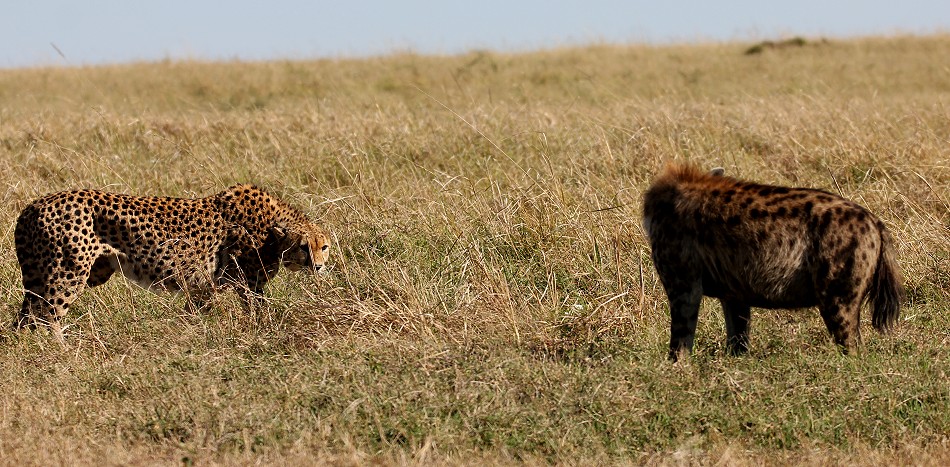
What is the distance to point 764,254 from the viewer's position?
5.02m

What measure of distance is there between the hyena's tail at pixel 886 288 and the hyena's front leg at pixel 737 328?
0.55 m

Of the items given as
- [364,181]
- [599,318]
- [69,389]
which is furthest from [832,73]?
[69,389]

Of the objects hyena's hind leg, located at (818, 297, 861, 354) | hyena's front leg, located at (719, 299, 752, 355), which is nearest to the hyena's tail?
hyena's hind leg, located at (818, 297, 861, 354)

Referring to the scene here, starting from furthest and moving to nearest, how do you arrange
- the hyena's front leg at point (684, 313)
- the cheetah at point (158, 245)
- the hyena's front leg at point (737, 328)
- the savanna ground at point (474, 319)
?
the cheetah at point (158, 245) → the hyena's front leg at point (737, 328) → the hyena's front leg at point (684, 313) → the savanna ground at point (474, 319)

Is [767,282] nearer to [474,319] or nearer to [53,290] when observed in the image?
[474,319]

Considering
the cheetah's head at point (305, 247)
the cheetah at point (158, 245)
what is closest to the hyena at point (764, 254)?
the cheetah's head at point (305, 247)

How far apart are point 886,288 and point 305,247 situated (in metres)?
2.99

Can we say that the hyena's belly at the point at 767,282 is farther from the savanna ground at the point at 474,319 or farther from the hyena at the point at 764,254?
the savanna ground at the point at 474,319

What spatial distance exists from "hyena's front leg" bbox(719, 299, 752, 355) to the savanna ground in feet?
0.53

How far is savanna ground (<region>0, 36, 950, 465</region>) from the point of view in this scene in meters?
4.42

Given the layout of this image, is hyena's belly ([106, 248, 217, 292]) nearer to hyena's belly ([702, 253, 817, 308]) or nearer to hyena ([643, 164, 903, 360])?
hyena ([643, 164, 903, 360])

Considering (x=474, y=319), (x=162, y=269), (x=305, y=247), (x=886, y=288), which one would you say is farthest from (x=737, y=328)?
(x=162, y=269)

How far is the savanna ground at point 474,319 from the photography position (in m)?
4.42

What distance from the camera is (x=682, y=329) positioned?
5273 mm
